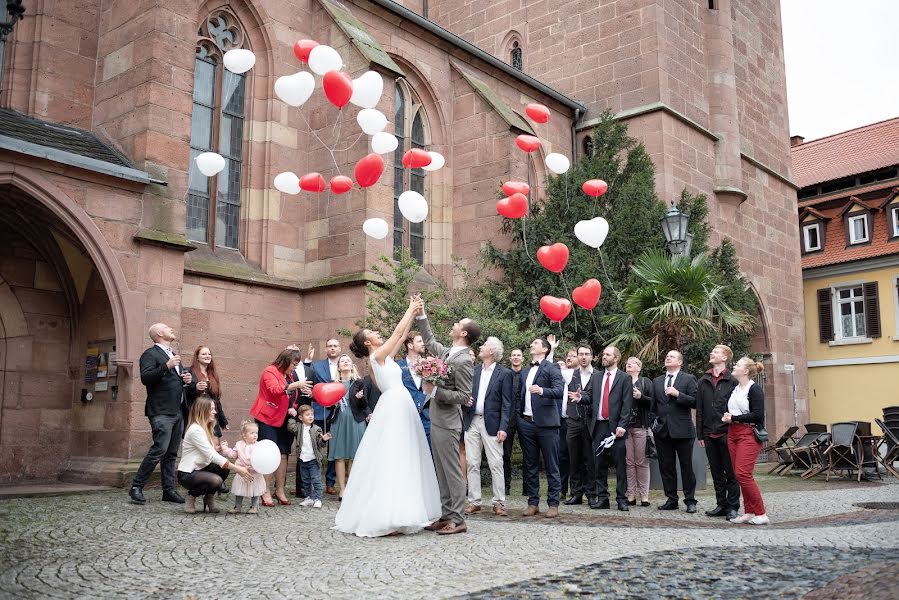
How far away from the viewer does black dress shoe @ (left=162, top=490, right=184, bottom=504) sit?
8.42m

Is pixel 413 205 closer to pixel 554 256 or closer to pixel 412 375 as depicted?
pixel 554 256

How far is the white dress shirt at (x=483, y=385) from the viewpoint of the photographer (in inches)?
330

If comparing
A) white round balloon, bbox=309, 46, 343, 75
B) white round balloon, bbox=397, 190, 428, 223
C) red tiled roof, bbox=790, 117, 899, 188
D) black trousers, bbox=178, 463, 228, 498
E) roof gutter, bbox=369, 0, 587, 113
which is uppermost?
red tiled roof, bbox=790, 117, 899, 188

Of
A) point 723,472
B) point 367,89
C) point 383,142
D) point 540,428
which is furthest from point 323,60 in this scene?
point 723,472

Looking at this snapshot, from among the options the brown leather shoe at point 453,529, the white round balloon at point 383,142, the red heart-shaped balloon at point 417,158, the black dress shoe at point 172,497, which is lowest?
the brown leather shoe at point 453,529

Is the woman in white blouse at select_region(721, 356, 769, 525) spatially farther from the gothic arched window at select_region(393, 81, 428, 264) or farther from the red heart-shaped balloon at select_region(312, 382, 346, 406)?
the gothic arched window at select_region(393, 81, 428, 264)

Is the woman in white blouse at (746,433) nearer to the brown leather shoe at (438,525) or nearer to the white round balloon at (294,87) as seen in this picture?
the brown leather shoe at (438,525)

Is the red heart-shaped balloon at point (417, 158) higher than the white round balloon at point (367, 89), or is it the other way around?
the white round balloon at point (367, 89)

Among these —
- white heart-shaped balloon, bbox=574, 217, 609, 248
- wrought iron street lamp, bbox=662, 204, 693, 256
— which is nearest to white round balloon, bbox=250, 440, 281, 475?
white heart-shaped balloon, bbox=574, 217, 609, 248

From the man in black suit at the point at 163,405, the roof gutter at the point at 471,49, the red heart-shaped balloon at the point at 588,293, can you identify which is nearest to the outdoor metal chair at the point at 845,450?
the red heart-shaped balloon at the point at 588,293

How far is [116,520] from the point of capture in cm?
720

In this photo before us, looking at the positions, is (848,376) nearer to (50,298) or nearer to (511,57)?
(511,57)

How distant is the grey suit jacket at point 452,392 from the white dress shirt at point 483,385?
1.45 m

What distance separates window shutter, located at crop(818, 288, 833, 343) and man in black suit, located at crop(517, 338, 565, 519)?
2228 cm
